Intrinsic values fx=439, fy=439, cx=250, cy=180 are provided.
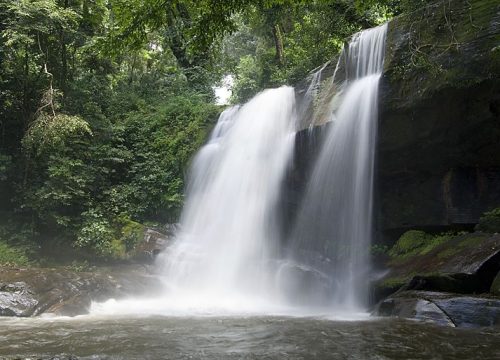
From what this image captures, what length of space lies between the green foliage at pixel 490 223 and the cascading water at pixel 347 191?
2197 millimetres

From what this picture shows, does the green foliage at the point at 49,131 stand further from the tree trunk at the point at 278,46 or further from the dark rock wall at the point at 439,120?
the tree trunk at the point at 278,46

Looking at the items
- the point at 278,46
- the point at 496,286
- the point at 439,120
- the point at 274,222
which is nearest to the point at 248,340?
the point at 496,286

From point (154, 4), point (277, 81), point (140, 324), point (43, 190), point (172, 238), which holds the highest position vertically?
point (277, 81)

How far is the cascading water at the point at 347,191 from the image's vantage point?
9031 mm

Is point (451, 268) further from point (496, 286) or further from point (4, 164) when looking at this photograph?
point (4, 164)

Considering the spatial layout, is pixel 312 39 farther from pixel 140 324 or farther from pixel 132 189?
pixel 140 324

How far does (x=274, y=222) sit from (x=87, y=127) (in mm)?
6093

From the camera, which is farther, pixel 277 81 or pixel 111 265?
pixel 277 81

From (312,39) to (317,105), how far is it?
20.0 feet

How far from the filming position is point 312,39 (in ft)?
51.5

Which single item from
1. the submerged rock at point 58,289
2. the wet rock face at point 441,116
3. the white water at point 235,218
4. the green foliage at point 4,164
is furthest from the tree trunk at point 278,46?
the submerged rock at point 58,289

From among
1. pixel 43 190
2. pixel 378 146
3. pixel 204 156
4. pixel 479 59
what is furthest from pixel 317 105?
pixel 43 190

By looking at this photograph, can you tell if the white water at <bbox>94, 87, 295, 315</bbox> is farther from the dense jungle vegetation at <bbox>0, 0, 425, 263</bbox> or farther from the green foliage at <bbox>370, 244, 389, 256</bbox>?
the green foliage at <bbox>370, 244, 389, 256</bbox>

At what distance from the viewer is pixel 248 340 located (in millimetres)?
5258
